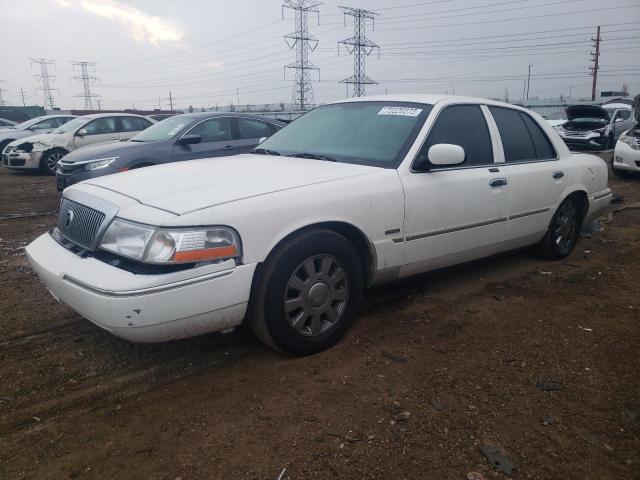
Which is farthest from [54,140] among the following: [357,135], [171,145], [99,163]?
[357,135]

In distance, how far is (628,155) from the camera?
1023cm

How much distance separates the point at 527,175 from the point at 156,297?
328 centimetres

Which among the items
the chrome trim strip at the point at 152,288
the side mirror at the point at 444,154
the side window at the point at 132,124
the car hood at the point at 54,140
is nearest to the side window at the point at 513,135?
the side mirror at the point at 444,154

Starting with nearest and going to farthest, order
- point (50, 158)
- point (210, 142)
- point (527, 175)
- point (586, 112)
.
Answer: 1. point (527, 175)
2. point (210, 142)
3. point (50, 158)
4. point (586, 112)

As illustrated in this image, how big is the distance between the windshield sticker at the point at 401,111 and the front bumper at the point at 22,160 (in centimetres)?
1099

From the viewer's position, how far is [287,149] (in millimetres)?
3980

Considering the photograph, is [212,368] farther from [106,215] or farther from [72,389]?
[106,215]

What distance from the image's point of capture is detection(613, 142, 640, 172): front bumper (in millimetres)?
10164

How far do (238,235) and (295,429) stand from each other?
39.7 inches

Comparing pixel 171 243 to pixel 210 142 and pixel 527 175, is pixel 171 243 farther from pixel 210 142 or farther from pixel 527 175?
pixel 210 142

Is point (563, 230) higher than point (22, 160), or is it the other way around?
point (22, 160)

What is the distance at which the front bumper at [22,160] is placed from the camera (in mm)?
12062

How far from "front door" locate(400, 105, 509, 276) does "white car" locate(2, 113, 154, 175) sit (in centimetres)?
950

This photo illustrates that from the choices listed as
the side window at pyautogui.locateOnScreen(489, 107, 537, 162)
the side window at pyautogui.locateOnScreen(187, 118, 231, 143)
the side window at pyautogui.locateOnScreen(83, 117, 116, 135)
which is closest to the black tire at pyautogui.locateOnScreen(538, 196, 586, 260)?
the side window at pyautogui.locateOnScreen(489, 107, 537, 162)
